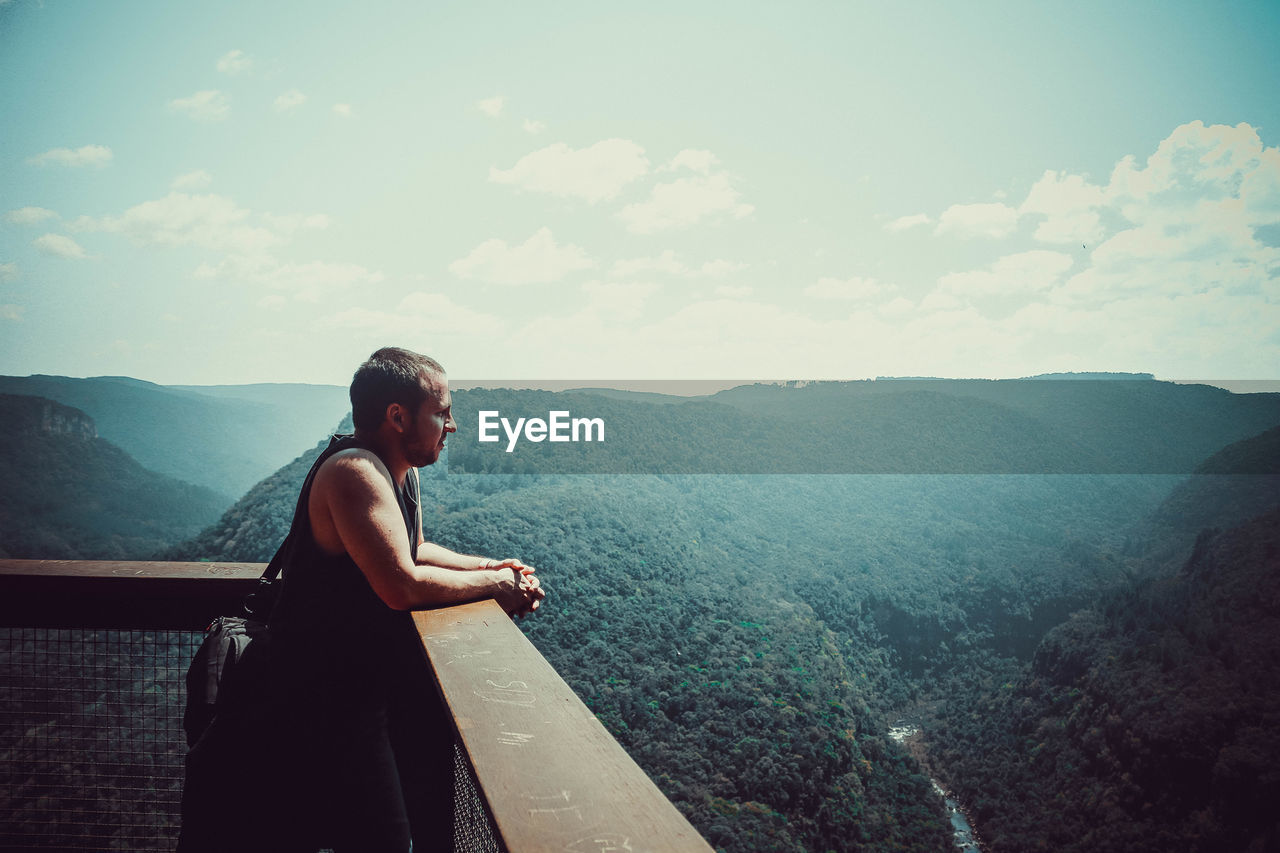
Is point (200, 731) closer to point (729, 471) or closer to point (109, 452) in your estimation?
point (729, 471)

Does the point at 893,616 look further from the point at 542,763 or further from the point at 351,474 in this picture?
the point at 542,763

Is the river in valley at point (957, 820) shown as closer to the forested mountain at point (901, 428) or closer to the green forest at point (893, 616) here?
the green forest at point (893, 616)

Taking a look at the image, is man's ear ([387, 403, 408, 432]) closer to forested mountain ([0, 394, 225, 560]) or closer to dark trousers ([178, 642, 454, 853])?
dark trousers ([178, 642, 454, 853])

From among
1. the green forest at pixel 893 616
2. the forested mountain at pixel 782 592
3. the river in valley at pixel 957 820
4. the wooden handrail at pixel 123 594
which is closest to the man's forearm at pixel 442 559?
the wooden handrail at pixel 123 594

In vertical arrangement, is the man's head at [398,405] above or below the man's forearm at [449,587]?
above

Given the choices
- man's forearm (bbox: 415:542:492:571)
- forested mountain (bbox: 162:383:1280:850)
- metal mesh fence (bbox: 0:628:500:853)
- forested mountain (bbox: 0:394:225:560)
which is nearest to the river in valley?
forested mountain (bbox: 162:383:1280:850)
